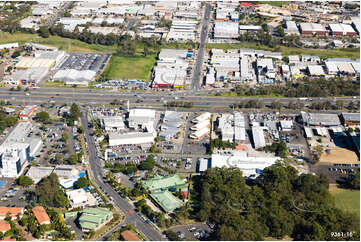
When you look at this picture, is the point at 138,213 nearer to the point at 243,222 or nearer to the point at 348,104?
the point at 243,222

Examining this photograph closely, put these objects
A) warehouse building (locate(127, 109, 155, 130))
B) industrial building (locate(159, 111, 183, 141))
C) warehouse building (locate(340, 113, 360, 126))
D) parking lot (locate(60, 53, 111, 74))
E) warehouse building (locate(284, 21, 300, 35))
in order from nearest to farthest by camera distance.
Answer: industrial building (locate(159, 111, 183, 141))
warehouse building (locate(127, 109, 155, 130))
warehouse building (locate(340, 113, 360, 126))
parking lot (locate(60, 53, 111, 74))
warehouse building (locate(284, 21, 300, 35))

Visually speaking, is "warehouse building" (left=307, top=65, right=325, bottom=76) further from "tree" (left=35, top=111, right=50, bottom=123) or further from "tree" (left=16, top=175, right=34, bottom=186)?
"tree" (left=16, top=175, right=34, bottom=186)

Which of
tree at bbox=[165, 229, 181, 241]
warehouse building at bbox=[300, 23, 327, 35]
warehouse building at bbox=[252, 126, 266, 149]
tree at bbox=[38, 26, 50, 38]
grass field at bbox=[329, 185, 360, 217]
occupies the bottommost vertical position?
tree at bbox=[165, 229, 181, 241]

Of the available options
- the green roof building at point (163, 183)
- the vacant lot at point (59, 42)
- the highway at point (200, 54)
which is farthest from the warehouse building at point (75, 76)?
the green roof building at point (163, 183)

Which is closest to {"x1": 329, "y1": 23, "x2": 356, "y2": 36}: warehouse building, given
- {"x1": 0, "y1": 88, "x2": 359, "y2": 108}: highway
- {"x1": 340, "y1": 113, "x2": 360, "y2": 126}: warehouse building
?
{"x1": 0, "y1": 88, "x2": 359, "y2": 108}: highway

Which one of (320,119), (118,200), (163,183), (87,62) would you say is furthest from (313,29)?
(118,200)

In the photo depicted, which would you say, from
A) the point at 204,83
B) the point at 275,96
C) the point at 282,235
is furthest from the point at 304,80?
the point at 282,235
